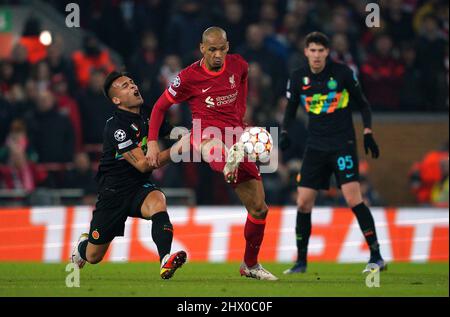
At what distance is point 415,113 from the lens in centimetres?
1833

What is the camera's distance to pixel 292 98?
39.0 feet

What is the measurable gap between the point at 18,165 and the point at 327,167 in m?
6.04

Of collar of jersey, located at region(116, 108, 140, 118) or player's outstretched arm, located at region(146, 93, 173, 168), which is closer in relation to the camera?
player's outstretched arm, located at region(146, 93, 173, 168)

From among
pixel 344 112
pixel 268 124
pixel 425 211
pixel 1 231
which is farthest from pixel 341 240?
pixel 1 231

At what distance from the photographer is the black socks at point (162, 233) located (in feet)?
32.0

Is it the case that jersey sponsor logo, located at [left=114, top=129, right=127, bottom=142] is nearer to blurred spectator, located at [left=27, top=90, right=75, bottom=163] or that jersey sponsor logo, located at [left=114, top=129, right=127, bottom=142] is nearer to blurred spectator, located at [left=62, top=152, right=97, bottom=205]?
blurred spectator, located at [left=62, top=152, right=97, bottom=205]

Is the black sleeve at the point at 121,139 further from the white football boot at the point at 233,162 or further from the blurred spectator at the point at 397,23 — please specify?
the blurred spectator at the point at 397,23

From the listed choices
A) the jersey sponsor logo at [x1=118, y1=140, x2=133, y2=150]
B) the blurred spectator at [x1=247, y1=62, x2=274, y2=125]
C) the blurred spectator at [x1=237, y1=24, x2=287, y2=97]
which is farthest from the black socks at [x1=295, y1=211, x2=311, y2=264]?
the blurred spectator at [x1=237, y1=24, x2=287, y2=97]

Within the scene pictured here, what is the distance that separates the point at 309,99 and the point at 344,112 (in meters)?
0.40

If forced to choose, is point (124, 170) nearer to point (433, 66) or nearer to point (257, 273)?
point (257, 273)

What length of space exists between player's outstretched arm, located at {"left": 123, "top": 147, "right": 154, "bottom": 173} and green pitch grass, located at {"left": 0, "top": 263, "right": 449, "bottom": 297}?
41.7 inches

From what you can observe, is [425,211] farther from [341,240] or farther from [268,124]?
[268,124]

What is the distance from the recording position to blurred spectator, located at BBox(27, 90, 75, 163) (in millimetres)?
16562

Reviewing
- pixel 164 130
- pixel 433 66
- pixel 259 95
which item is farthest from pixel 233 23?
pixel 164 130
